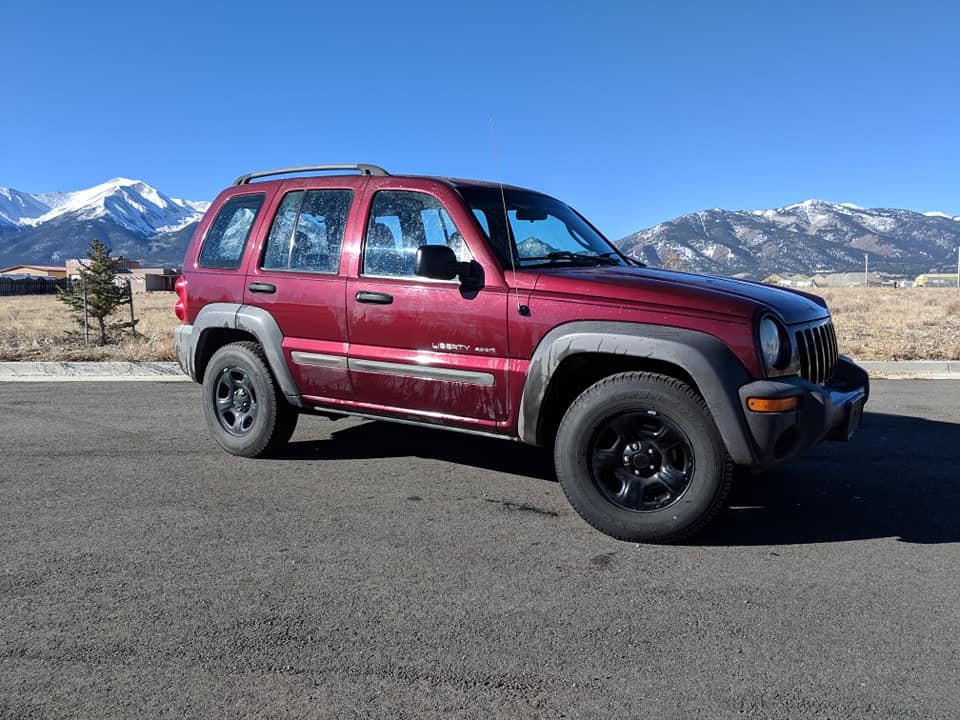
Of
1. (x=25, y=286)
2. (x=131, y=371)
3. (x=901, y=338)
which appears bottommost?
(x=131, y=371)

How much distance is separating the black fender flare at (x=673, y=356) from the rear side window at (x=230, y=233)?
252 cm

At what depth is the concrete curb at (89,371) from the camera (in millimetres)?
9445

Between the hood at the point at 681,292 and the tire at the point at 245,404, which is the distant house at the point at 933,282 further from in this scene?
the tire at the point at 245,404

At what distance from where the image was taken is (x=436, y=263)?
4121 mm

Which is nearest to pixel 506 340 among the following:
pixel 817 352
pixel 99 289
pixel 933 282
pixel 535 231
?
pixel 535 231

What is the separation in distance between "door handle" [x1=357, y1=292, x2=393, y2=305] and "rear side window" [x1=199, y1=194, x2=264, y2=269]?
1.23 meters

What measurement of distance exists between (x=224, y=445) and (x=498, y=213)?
2.58m

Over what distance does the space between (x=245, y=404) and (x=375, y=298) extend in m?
1.50

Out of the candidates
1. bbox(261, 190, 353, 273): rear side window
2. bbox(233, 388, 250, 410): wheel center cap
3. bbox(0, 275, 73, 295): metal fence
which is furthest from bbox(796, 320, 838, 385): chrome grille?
bbox(0, 275, 73, 295): metal fence

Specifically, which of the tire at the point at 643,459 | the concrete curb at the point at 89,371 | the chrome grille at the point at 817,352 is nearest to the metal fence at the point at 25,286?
the concrete curb at the point at 89,371

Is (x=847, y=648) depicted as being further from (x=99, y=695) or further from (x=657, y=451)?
(x=99, y=695)

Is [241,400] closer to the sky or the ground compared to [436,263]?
closer to the ground

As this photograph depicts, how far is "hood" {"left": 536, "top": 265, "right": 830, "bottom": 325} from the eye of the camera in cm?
377

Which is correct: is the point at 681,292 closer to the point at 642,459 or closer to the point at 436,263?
the point at 642,459
